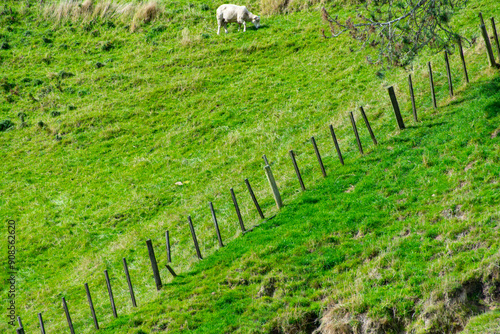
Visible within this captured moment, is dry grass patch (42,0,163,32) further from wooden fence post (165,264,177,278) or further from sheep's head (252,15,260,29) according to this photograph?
wooden fence post (165,264,177,278)

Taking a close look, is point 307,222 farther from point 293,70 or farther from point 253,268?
point 293,70

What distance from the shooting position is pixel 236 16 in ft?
133

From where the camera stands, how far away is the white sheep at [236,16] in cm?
3981

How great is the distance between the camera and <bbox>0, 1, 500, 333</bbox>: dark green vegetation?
37.2ft

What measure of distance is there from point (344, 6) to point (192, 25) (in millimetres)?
15767

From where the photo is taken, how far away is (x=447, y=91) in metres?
20.2

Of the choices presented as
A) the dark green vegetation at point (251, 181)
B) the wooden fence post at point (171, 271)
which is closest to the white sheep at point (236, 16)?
the dark green vegetation at point (251, 181)

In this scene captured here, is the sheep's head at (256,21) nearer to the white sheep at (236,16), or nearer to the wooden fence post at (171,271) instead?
the white sheep at (236,16)

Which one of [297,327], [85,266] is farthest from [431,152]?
[85,266]

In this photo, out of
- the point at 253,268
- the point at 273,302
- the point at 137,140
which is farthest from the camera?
the point at 137,140

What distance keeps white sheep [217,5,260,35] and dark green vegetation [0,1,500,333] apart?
121cm

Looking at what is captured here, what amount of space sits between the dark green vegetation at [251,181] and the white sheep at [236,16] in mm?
1208

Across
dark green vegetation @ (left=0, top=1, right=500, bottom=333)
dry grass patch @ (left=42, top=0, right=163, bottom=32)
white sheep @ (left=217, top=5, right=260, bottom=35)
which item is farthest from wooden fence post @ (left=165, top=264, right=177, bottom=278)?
dry grass patch @ (left=42, top=0, right=163, bottom=32)

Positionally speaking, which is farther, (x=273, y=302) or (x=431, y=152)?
(x=431, y=152)
